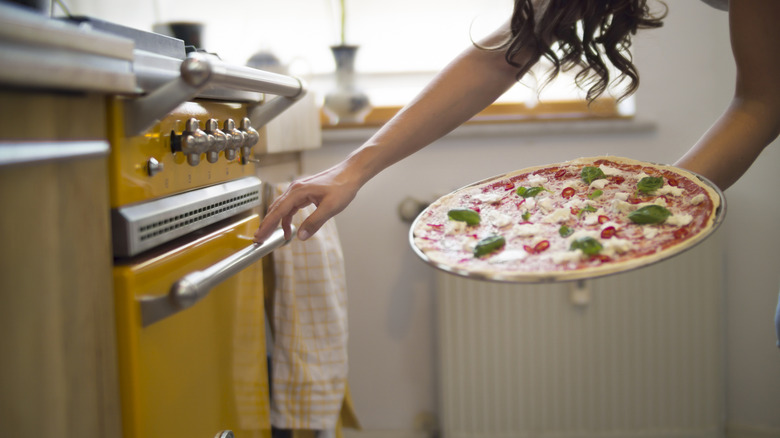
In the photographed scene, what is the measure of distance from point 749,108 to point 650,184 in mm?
274

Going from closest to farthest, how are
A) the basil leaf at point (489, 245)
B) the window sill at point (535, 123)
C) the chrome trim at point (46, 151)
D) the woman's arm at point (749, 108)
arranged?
the chrome trim at point (46, 151), the basil leaf at point (489, 245), the woman's arm at point (749, 108), the window sill at point (535, 123)

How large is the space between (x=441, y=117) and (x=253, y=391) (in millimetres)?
592

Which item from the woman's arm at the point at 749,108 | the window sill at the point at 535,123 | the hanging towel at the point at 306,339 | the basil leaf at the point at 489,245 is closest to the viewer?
the basil leaf at the point at 489,245

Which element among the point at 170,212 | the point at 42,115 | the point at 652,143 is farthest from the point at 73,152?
the point at 652,143

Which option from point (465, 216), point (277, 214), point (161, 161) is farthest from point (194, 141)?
point (465, 216)

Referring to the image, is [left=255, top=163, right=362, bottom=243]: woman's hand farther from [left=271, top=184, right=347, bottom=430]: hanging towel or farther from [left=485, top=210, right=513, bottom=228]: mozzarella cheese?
[left=271, top=184, right=347, bottom=430]: hanging towel

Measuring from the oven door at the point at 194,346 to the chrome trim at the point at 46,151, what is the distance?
0.53ft

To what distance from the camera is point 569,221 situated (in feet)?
2.98

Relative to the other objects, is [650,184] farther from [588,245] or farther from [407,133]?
[407,133]

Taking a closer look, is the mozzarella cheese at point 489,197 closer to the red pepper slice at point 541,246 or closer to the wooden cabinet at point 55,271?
the red pepper slice at point 541,246

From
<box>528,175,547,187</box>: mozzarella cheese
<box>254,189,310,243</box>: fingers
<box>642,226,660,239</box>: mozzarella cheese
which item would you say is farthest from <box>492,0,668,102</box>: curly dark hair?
<box>254,189,310,243</box>: fingers

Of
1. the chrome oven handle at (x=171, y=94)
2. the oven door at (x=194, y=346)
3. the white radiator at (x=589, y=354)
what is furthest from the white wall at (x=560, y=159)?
the chrome oven handle at (x=171, y=94)

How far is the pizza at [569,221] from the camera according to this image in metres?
0.77

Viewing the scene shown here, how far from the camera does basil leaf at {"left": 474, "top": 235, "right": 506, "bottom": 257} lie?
83 cm
